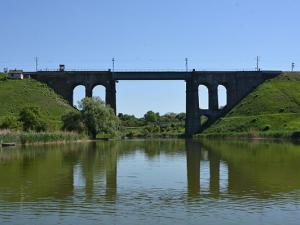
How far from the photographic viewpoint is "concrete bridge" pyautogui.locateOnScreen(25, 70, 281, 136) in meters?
152

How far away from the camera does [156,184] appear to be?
97.6ft

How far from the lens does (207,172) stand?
123ft

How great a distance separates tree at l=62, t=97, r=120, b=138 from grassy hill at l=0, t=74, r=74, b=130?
18.8 metres

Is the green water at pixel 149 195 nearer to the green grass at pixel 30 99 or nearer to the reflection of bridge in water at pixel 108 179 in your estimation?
the reflection of bridge in water at pixel 108 179

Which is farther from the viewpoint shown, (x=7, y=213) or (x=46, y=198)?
(x=46, y=198)

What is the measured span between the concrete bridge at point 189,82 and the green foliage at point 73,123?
41.6m

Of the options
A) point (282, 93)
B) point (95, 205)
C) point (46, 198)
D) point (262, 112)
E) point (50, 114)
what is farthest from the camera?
point (282, 93)

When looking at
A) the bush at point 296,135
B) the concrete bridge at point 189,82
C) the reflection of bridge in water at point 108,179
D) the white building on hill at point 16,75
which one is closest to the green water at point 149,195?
the reflection of bridge in water at point 108,179

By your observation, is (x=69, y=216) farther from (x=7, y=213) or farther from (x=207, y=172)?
(x=207, y=172)

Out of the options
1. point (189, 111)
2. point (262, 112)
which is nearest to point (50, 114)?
point (189, 111)

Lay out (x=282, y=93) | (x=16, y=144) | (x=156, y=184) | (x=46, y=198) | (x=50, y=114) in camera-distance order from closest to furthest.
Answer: (x=46, y=198) → (x=156, y=184) → (x=16, y=144) → (x=50, y=114) → (x=282, y=93)

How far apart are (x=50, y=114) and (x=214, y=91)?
48178mm

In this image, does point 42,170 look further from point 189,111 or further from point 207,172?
point 189,111

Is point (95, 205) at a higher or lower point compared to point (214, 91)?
lower
